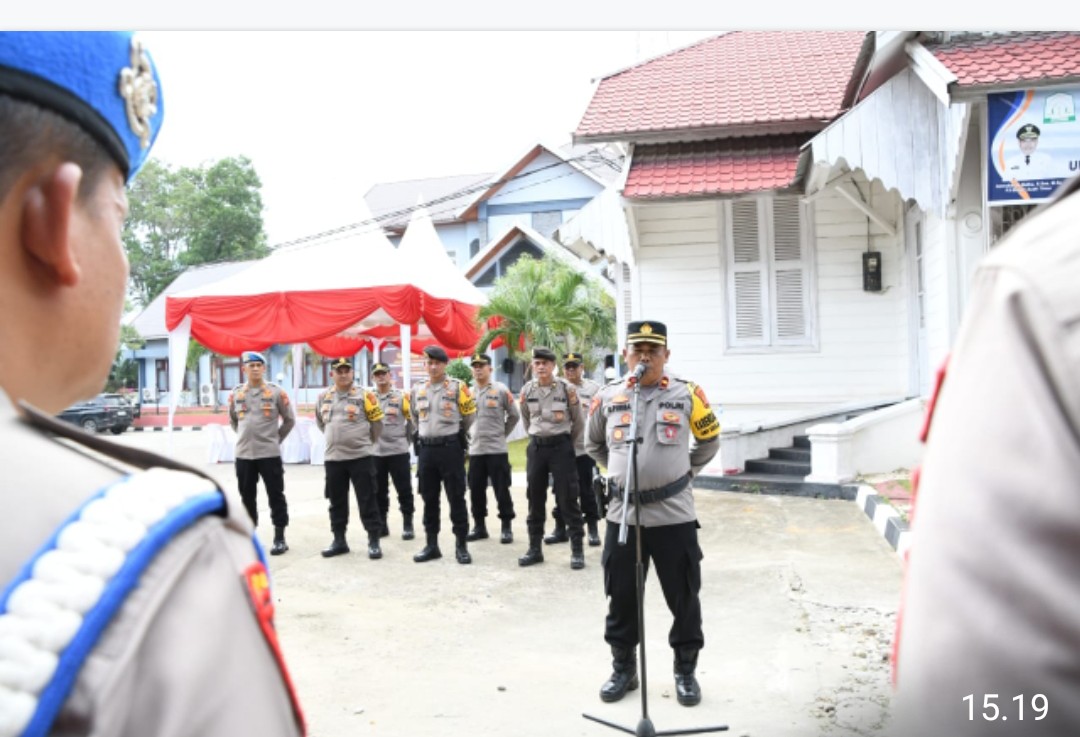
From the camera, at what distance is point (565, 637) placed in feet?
17.6

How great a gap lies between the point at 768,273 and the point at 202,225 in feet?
57.9

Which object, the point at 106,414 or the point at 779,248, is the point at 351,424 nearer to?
the point at 779,248

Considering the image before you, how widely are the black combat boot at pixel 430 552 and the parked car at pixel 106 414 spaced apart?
18372 mm

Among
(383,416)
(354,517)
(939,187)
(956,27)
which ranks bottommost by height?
(354,517)

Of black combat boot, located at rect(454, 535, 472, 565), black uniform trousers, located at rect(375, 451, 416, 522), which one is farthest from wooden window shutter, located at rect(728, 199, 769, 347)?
black combat boot, located at rect(454, 535, 472, 565)

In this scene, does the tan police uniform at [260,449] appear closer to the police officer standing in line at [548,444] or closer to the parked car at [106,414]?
the police officer standing in line at [548,444]

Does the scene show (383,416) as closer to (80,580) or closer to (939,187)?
(939,187)

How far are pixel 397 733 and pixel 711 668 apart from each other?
168cm

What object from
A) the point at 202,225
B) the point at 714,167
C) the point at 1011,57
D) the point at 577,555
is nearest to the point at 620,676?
the point at 577,555

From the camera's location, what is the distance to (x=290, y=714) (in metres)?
0.68

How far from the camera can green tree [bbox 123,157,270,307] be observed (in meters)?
21.8

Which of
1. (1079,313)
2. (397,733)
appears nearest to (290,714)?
(1079,313)

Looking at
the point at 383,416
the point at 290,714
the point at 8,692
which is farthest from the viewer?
the point at 383,416

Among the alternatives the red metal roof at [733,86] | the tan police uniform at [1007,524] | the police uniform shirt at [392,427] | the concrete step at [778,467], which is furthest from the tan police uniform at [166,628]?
the red metal roof at [733,86]
